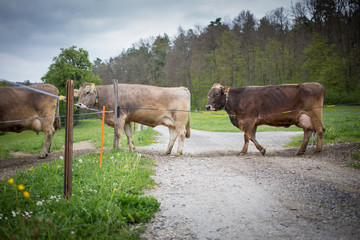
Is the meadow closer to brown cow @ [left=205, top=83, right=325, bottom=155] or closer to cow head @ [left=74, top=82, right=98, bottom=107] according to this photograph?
cow head @ [left=74, top=82, right=98, bottom=107]

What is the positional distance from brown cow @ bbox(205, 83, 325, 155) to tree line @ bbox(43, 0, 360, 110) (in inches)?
1041

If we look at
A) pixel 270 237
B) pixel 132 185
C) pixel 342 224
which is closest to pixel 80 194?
pixel 132 185

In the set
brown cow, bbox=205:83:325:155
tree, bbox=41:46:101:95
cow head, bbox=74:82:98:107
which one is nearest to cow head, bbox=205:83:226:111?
brown cow, bbox=205:83:325:155

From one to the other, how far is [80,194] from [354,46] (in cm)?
4078

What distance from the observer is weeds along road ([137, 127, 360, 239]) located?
10.4ft

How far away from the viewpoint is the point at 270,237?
2.98 meters

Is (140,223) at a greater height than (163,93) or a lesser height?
lesser

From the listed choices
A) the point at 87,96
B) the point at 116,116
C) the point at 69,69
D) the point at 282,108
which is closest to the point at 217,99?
the point at 282,108

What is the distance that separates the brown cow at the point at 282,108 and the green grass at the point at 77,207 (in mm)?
4723

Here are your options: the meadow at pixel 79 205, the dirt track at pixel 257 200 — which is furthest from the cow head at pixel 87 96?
the meadow at pixel 79 205

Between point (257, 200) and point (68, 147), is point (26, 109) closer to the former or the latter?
point (68, 147)

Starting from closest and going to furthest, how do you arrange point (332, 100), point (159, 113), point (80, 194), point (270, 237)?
point (270, 237) → point (80, 194) → point (159, 113) → point (332, 100)

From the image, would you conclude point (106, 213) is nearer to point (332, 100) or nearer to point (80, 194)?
point (80, 194)

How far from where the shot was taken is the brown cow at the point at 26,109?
292 inches
